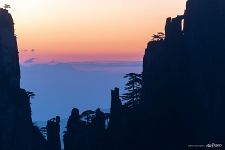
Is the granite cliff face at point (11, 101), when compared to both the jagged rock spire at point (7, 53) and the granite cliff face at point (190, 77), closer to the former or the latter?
the jagged rock spire at point (7, 53)

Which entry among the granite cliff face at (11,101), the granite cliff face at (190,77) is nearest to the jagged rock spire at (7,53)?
the granite cliff face at (11,101)

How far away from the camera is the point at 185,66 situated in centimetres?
11788

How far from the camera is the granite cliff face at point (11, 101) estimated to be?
407 feet

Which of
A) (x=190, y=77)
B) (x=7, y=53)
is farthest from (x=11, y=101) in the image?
(x=190, y=77)

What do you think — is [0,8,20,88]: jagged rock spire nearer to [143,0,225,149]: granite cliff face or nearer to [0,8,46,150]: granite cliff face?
[0,8,46,150]: granite cliff face

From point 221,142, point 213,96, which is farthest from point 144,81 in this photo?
point 221,142

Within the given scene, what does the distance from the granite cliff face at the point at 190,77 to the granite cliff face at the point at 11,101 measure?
27.1 m

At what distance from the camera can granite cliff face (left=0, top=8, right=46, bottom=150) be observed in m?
124

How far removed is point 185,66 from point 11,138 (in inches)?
1496

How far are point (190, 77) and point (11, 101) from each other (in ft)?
116

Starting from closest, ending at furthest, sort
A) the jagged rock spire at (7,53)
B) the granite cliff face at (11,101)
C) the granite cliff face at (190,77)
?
the granite cliff face at (190,77) → the granite cliff face at (11,101) → the jagged rock spire at (7,53)

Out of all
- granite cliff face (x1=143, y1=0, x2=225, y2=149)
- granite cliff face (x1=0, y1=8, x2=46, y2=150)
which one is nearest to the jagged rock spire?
granite cliff face (x1=0, y1=8, x2=46, y2=150)

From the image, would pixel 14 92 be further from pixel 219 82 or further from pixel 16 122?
pixel 219 82

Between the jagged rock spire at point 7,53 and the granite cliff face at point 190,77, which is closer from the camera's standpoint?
the granite cliff face at point 190,77
